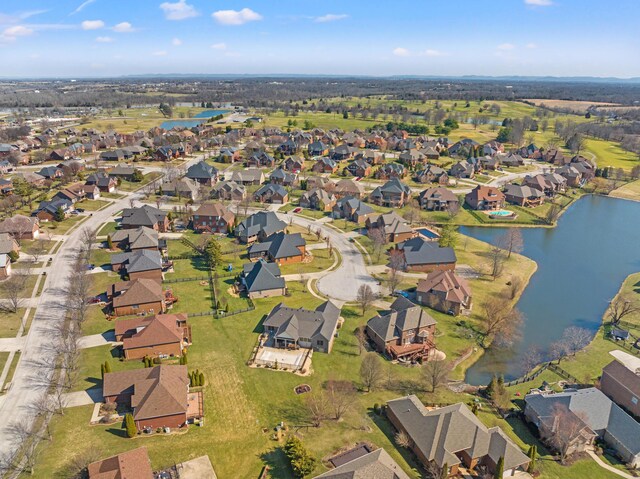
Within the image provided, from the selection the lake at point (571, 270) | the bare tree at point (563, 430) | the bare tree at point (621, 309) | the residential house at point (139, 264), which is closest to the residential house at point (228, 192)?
the residential house at point (139, 264)

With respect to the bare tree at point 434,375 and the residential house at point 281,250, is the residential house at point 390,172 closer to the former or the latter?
the residential house at point 281,250

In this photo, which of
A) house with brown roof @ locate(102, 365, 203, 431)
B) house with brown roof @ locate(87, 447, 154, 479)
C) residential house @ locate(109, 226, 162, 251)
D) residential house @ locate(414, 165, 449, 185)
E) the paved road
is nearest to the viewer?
house with brown roof @ locate(87, 447, 154, 479)

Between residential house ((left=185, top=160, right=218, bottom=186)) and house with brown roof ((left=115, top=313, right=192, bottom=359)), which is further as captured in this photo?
residential house ((left=185, top=160, right=218, bottom=186))

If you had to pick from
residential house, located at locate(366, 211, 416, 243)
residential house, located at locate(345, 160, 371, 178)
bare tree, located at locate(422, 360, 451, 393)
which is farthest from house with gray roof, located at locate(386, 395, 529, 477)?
residential house, located at locate(345, 160, 371, 178)

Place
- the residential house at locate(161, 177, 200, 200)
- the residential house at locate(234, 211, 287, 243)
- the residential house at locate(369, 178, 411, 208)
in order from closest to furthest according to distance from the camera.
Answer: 1. the residential house at locate(234, 211, 287, 243)
2. the residential house at locate(369, 178, 411, 208)
3. the residential house at locate(161, 177, 200, 200)

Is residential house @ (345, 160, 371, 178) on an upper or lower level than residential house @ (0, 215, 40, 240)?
upper

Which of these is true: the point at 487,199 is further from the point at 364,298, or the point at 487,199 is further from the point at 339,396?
the point at 339,396

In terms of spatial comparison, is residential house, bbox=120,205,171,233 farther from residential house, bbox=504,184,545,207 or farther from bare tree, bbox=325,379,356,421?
residential house, bbox=504,184,545,207

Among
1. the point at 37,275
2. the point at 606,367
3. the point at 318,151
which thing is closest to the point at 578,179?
the point at 318,151
